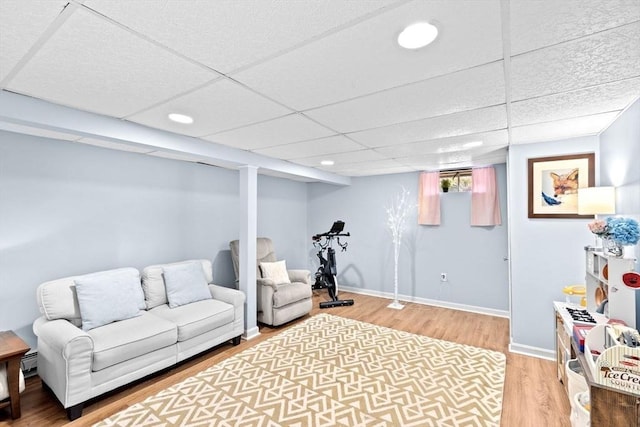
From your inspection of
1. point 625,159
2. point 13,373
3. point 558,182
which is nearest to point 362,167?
point 558,182

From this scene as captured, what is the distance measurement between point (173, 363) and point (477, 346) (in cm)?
323

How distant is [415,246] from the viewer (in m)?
5.20

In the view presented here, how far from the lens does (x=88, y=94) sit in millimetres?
1951

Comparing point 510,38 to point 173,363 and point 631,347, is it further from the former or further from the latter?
point 173,363

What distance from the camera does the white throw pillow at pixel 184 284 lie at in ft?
10.8

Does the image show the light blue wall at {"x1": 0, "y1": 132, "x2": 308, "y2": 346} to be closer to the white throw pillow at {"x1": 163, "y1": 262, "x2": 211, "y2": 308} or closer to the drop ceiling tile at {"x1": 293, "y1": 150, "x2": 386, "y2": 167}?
the white throw pillow at {"x1": 163, "y1": 262, "x2": 211, "y2": 308}

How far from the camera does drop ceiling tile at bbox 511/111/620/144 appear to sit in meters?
2.41

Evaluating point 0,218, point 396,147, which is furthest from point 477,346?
point 0,218

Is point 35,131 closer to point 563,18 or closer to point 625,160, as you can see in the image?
point 563,18

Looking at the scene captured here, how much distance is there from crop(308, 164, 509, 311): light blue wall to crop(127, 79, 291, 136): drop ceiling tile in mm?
3544

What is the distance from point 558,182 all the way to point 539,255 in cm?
78

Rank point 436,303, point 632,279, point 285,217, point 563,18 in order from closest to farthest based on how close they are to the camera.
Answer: point 563,18
point 632,279
point 436,303
point 285,217

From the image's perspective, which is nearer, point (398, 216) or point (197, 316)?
point (197, 316)

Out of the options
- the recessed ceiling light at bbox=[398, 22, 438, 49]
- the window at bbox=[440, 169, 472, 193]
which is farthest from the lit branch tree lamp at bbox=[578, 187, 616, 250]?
the window at bbox=[440, 169, 472, 193]
